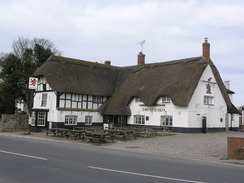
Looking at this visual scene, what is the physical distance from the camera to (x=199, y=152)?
1623 centimetres

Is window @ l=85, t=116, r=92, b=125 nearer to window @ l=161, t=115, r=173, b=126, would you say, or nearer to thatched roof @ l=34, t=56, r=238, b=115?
thatched roof @ l=34, t=56, r=238, b=115

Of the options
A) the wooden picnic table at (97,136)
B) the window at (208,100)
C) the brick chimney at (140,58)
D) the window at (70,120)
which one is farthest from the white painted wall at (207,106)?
the window at (70,120)

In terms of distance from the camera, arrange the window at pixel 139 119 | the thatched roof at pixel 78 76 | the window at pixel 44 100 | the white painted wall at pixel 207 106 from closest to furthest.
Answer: the white painted wall at pixel 207 106, the thatched roof at pixel 78 76, the window at pixel 139 119, the window at pixel 44 100

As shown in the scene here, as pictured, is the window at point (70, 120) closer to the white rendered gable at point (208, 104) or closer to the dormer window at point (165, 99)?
the dormer window at point (165, 99)

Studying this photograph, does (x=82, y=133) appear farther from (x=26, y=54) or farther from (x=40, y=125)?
(x=26, y=54)

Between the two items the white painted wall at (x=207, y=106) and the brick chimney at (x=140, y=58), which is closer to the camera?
the white painted wall at (x=207, y=106)

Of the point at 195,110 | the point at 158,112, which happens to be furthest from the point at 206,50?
the point at 158,112

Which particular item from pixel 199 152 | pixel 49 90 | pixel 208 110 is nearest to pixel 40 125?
pixel 49 90

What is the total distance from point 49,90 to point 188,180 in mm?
25685

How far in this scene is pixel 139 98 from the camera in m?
32.8

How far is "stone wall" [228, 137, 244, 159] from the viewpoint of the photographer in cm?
1363

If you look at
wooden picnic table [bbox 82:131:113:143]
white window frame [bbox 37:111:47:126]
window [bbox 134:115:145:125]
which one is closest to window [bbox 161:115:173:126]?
window [bbox 134:115:145:125]

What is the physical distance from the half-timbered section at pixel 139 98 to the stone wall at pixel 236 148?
45.7ft

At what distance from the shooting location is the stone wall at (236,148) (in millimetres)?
13633
